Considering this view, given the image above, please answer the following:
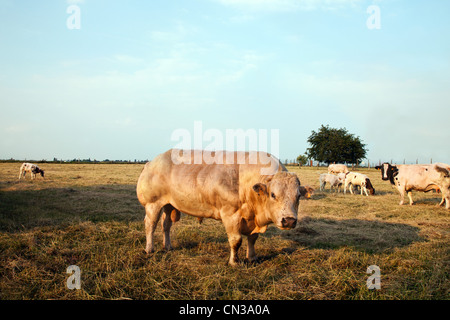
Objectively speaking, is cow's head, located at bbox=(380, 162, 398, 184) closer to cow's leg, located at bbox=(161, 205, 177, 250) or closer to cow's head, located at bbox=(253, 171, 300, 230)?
cow's head, located at bbox=(253, 171, 300, 230)

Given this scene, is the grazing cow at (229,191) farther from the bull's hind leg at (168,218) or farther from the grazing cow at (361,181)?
the grazing cow at (361,181)

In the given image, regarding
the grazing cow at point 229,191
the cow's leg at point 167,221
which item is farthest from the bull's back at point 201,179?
the cow's leg at point 167,221

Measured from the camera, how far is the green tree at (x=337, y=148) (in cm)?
5572

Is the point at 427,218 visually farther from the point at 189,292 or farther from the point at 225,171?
the point at 189,292

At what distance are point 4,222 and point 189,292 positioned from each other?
6.72 metres

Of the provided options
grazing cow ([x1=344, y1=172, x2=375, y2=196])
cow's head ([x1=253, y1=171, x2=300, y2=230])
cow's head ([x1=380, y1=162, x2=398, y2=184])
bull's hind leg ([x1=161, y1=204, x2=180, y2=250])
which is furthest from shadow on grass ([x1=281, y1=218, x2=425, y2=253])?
grazing cow ([x1=344, y1=172, x2=375, y2=196])

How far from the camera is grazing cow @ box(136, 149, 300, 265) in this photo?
495 centimetres

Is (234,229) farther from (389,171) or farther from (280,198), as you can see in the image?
(389,171)

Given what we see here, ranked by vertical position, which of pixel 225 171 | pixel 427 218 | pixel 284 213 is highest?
pixel 225 171

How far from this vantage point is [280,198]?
191 inches

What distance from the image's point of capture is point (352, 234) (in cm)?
837

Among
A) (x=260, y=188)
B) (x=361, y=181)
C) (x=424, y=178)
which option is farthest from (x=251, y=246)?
(x=361, y=181)
